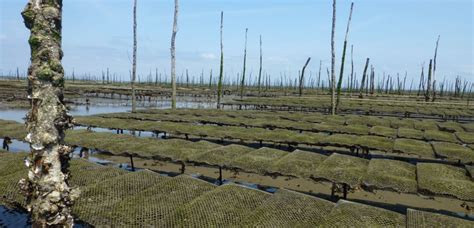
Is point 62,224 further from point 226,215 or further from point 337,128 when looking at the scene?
point 337,128

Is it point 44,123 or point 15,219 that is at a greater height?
point 44,123

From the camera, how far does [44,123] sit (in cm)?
331

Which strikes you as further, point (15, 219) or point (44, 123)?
point (15, 219)

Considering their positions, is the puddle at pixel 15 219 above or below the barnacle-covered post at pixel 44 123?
below

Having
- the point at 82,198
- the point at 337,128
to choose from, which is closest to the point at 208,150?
the point at 82,198

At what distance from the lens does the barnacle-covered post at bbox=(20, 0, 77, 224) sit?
10.7 ft

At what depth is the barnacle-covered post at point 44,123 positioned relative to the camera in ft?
10.7

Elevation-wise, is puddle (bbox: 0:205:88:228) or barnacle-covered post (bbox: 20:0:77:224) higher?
barnacle-covered post (bbox: 20:0:77:224)

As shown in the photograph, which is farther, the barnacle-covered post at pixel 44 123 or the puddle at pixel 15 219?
the puddle at pixel 15 219

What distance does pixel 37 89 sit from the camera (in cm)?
329

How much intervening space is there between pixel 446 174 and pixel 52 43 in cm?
1257

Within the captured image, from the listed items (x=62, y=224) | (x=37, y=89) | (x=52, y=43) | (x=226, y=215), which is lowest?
(x=226, y=215)

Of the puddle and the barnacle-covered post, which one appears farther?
the puddle

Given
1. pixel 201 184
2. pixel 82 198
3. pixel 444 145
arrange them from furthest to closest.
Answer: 1. pixel 444 145
2. pixel 201 184
3. pixel 82 198
